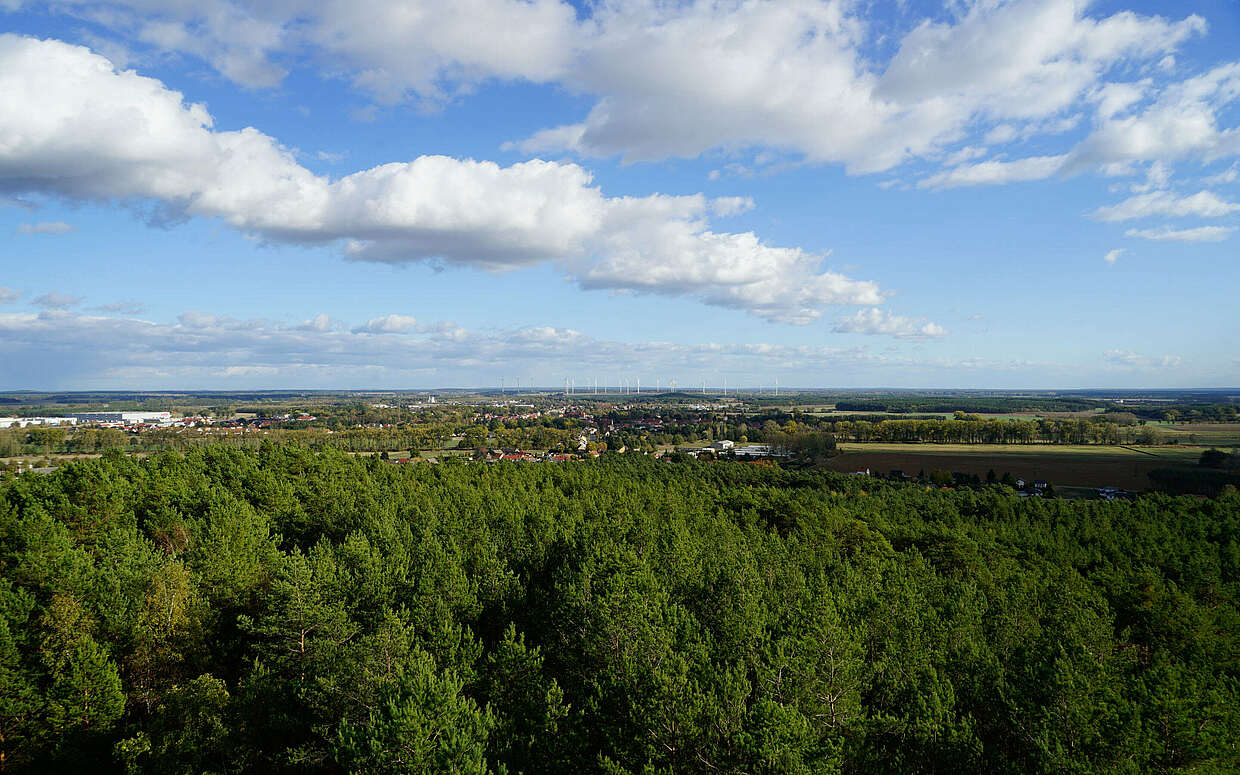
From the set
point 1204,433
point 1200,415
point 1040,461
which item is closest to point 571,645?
point 1040,461

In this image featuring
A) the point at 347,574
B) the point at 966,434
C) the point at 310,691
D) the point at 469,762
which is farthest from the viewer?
the point at 966,434

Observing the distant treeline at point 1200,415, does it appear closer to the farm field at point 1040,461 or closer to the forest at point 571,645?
the farm field at point 1040,461

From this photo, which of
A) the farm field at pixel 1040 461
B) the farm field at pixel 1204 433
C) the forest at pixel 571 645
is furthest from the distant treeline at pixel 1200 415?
the forest at pixel 571 645

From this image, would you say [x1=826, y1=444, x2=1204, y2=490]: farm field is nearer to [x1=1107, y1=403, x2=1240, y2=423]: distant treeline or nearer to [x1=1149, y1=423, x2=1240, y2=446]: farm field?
[x1=1149, y1=423, x2=1240, y2=446]: farm field

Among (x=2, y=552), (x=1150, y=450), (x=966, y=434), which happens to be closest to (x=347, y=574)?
(x=2, y=552)

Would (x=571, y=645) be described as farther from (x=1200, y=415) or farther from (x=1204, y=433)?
(x=1200, y=415)

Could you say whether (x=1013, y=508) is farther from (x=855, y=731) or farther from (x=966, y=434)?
(x=966, y=434)

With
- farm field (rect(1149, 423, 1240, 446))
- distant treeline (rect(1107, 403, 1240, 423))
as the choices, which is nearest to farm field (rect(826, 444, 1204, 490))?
farm field (rect(1149, 423, 1240, 446))

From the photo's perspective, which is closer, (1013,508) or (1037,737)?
(1037,737)
